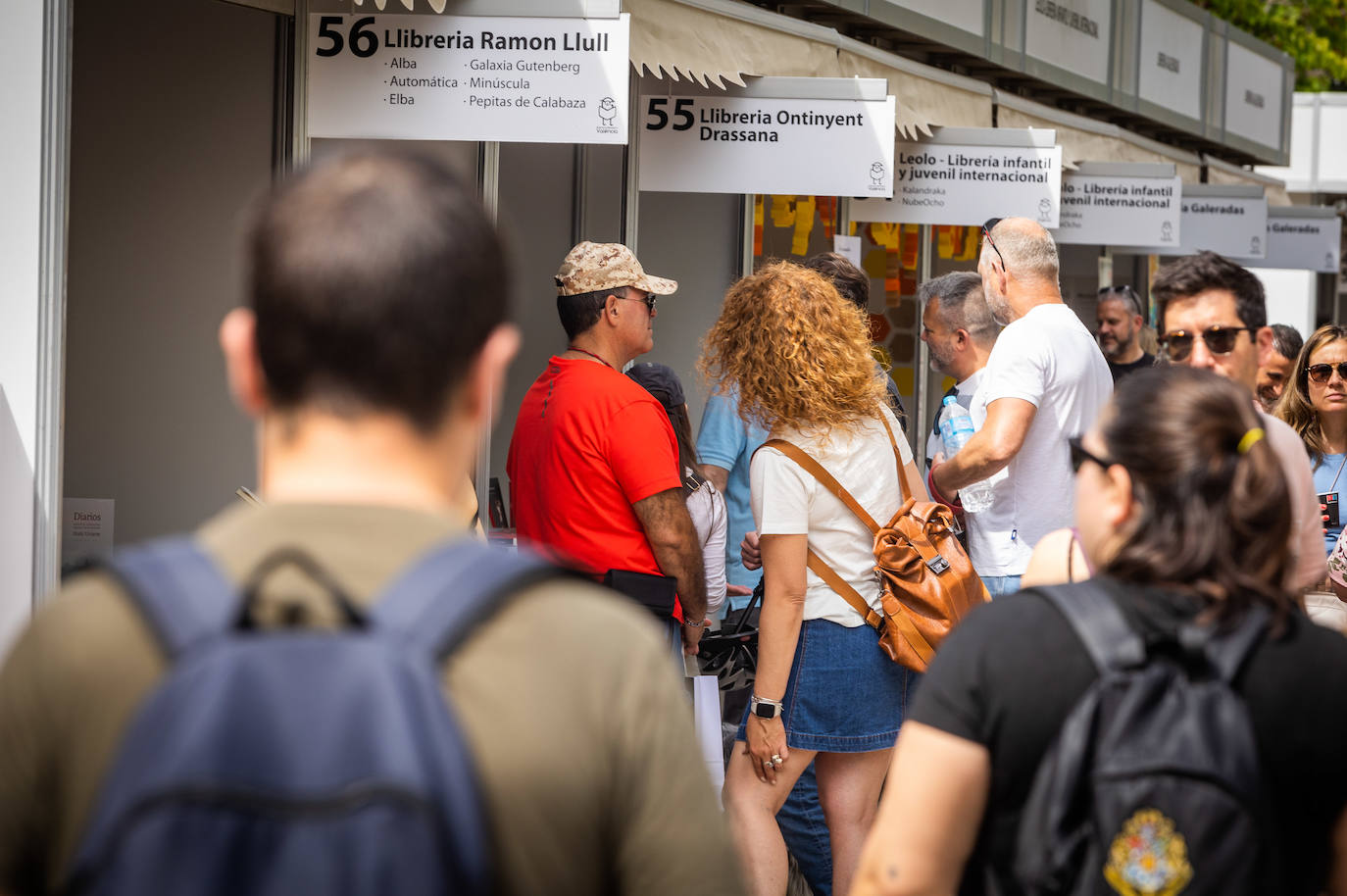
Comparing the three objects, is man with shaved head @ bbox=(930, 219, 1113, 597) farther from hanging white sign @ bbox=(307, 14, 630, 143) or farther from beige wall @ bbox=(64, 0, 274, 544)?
beige wall @ bbox=(64, 0, 274, 544)

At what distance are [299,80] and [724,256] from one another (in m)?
3.48

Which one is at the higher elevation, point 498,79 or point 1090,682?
point 498,79

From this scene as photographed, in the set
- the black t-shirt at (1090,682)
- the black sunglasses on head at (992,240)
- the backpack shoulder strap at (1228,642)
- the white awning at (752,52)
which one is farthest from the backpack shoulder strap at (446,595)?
the white awning at (752,52)

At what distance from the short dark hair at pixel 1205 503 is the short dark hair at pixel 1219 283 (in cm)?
188

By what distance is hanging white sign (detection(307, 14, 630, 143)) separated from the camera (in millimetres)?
4551

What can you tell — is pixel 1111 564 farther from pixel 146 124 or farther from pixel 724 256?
pixel 724 256

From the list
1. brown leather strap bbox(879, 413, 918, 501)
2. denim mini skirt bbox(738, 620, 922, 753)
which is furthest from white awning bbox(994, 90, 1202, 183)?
denim mini skirt bbox(738, 620, 922, 753)

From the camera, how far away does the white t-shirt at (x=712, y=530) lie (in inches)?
201

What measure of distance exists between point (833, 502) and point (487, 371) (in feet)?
9.19

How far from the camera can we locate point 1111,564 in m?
1.94

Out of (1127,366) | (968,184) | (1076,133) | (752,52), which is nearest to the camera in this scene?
(752,52)

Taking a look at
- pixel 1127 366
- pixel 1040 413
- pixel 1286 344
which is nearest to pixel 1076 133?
pixel 1127 366

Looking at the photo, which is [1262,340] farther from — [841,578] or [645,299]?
[645,299]

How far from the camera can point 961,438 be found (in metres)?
5.32
